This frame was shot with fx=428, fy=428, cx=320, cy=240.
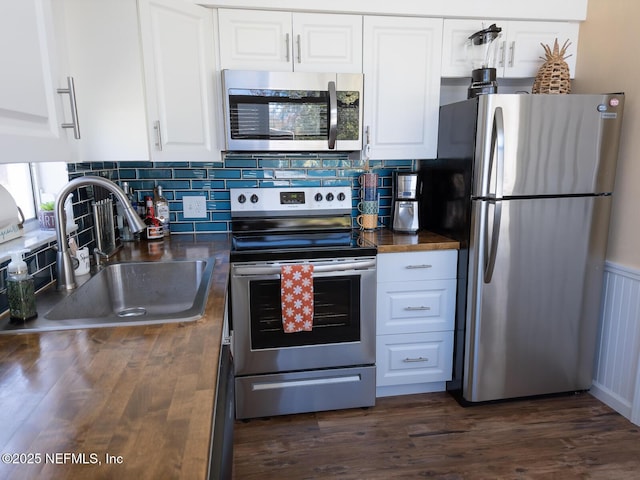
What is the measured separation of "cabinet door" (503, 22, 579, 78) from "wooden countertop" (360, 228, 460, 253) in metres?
1.02

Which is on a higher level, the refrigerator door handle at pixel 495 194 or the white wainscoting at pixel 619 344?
the refrigerator door handle at pixel 495 194

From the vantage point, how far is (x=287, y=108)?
2232mm

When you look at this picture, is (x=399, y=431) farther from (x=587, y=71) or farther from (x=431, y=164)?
(x=587, y=71)

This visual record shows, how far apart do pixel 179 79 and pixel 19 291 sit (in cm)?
130

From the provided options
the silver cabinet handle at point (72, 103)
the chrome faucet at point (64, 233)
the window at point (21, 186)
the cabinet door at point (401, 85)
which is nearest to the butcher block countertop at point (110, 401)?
the chrome faucet at point (64, 233)

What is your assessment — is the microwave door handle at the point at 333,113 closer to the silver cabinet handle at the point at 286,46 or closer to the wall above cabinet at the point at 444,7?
the silver cabinet handle at the point at 286,46

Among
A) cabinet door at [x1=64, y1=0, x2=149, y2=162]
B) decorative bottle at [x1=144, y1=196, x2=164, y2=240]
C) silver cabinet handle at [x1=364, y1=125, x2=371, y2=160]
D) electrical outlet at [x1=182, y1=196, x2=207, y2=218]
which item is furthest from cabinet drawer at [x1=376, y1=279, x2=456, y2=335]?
cabinet door at [x1=64, y1=0, x2=149, y2=162]

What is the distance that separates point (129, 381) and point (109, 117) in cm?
144

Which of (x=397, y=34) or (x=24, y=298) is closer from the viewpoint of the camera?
(x=24, y=298)

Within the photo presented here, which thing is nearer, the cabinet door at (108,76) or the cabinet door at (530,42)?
the cabinet door at (108,76)

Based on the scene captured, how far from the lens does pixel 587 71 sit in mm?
2434

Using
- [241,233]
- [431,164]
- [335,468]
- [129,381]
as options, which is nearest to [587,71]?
[431,164]

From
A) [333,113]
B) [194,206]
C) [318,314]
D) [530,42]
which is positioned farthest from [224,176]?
[530,42]

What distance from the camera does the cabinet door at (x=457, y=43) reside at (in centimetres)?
236
